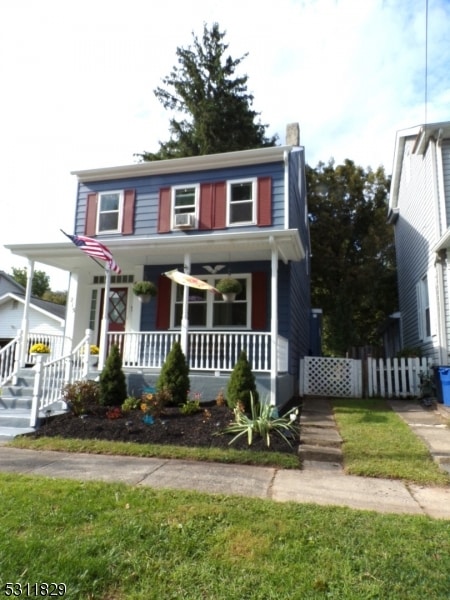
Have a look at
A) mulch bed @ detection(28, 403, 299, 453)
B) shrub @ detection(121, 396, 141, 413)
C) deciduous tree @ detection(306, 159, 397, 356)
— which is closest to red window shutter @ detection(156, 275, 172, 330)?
shrub @ detection(121, 396, 141, 413)

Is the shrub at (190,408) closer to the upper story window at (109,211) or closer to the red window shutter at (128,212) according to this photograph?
the red window shutter at (128,212)

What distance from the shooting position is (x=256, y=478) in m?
4.38

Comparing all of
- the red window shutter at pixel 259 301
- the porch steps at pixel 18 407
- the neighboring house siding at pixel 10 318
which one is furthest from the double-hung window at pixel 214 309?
the neighboring house siding at pixel 10 318

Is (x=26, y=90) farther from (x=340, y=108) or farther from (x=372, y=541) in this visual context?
(x=372, y=541)

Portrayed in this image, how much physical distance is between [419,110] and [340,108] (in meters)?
2.39

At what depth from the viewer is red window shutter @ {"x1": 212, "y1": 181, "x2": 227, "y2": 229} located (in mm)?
10531

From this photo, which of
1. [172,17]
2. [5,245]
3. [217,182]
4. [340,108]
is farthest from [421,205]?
[5,245]

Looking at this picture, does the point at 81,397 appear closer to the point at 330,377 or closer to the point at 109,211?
the point at 109,211

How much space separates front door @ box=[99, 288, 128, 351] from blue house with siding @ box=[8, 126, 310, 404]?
0.09ft

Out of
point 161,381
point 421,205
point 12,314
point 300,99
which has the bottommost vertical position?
point 161,381

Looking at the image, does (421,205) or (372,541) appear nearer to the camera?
(372,541)

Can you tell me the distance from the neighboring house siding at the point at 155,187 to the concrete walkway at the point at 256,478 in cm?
670

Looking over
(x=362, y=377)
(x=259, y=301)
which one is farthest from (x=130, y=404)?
(x=362, y=377)

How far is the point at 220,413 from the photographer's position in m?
7.01
